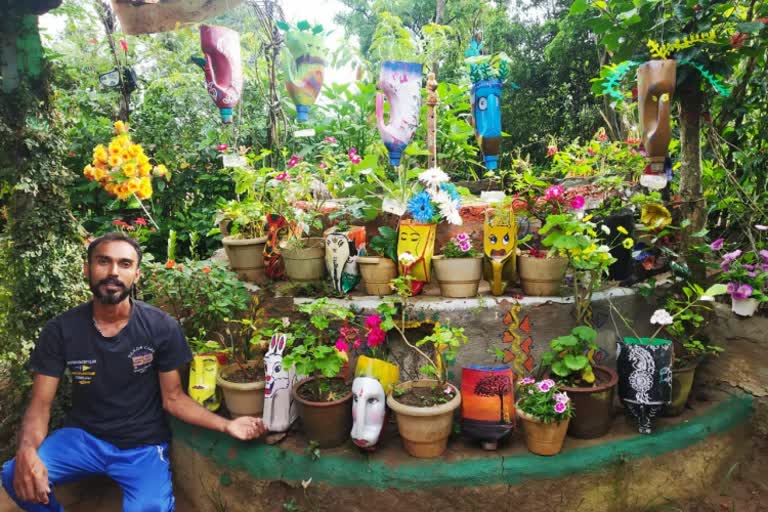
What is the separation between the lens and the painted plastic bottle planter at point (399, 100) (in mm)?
2838

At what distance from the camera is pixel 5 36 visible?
2621mm

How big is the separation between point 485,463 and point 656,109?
1.90 m

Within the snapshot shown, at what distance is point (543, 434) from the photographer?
2160 mm

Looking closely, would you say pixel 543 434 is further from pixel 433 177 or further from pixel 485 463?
pixel 433 177

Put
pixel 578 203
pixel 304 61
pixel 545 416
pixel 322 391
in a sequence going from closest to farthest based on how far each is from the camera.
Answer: pixel 545 416 < pixel 322 391 < pixel 578 203 < pixel 304 61

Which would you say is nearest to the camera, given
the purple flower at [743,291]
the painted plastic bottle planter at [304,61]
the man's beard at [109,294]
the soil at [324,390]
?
the man's beard at [109,294]

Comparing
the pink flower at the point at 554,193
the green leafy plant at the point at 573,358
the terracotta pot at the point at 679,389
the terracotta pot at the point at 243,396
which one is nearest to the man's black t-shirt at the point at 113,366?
the terracotta pot at the point at 243,396

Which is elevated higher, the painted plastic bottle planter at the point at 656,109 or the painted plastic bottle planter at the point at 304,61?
the painted plastic bottle planter at the point at 304,61

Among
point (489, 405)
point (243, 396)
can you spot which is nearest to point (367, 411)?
point (489, 405)

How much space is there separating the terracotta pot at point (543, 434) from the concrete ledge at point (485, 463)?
1.4 inches

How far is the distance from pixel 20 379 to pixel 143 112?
3237 mm

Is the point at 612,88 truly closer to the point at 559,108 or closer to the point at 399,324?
the point at 399,324

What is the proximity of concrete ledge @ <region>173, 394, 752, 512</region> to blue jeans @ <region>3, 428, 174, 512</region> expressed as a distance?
28 centimetres

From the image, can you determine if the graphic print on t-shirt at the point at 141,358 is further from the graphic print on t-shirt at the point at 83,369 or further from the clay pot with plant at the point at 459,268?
the clay pot with plant at the point at 459,268
